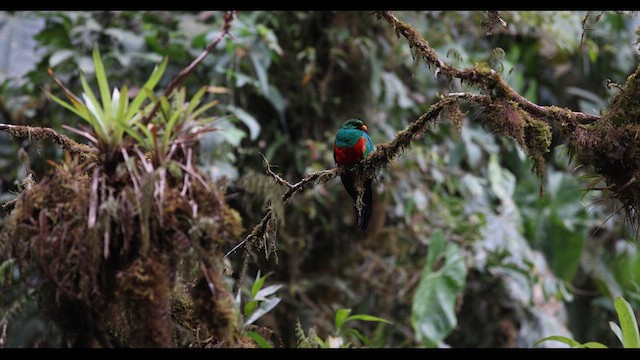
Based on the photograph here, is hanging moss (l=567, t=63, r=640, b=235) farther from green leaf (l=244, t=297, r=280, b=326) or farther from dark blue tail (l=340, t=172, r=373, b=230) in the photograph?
green leaf (l=244, t=297, r=280, b=326)

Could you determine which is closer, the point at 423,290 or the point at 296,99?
the point at 423,290

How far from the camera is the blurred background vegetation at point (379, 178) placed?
520cm

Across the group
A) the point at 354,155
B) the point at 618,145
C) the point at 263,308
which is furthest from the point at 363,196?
the point at 618,145

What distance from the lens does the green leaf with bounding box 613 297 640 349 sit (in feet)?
9.38

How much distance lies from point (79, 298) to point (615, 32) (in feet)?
22.8

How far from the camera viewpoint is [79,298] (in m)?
1.88

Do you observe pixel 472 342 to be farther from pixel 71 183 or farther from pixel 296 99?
pixel 71 183

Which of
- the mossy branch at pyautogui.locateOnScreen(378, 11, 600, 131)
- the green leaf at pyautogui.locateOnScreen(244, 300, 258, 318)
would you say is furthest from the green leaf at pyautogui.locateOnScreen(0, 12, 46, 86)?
the mossy branch at pyautogui.locateOnScreen(378, 11, 600, 131)

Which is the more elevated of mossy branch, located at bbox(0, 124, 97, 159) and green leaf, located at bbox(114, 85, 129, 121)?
mossy branch, located at bbox(0, 124, 97, 159)

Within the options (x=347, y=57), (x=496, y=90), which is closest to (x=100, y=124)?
(x=496, y=90)

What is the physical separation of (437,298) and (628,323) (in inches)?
97.6

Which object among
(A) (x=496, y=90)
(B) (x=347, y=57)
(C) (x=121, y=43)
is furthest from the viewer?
(B) (x=347, y=57)

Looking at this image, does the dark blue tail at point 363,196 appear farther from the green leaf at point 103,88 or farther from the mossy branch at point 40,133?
the green leaf at point 103,88

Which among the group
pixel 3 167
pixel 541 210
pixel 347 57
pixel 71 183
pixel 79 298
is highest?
pixel 347 57
